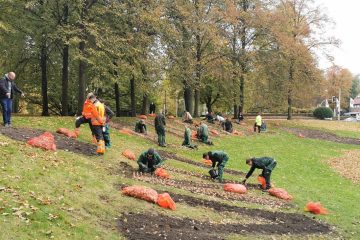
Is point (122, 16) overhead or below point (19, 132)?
overhead

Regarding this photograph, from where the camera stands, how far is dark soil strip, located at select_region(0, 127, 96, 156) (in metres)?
16.6

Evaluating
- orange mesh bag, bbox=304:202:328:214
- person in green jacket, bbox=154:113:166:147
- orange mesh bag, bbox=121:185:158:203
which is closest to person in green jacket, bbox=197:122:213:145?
person in green jacket, bbox=154:113:166:147

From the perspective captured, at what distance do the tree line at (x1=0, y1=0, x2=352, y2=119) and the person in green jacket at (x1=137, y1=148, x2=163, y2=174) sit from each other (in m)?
12.1

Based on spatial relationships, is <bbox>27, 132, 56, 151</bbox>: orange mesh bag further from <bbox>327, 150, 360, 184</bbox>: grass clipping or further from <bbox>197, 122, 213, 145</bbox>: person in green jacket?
<bbox>327, 150, 360, 184</bbox>: grass clipping

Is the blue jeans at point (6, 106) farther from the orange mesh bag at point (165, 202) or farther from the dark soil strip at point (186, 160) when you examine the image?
the orange mesh bag at point (165, 202)

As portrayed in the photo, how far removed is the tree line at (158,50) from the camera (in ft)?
96.0

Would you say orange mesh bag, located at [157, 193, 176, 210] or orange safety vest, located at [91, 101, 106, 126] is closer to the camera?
orange mesh bag, located at [157, 193, 176, 210]

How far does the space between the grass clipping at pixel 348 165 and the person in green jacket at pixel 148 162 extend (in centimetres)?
1278

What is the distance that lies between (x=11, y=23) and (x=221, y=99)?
121ft

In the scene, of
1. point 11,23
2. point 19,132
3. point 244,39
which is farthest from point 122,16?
point 244,39

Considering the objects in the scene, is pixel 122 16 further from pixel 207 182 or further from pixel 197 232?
pixel 197 232

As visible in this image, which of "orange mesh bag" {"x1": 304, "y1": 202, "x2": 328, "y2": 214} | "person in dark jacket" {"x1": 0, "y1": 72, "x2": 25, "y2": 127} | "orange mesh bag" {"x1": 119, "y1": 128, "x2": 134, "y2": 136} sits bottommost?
"orange mesh bag" {"x1": 304, "y1": 202, "x2": 328, "y2": 214}

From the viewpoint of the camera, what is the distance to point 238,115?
159 feet

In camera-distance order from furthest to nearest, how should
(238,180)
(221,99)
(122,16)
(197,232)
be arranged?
1. (221,99)
2. (122,16)
3. (238,180)
4. (197,232)
